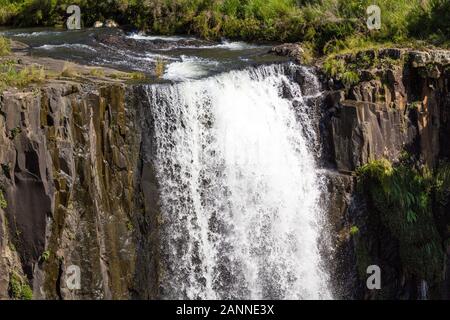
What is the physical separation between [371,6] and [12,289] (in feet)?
36.4

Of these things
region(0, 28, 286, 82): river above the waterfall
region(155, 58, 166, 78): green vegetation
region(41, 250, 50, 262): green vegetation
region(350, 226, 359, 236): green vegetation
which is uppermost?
region(0, 28, 286, 82): river above the waterfall

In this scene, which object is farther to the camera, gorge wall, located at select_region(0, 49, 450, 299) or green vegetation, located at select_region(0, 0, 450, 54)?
green vegetation, located at select_region(0, 0, 450, 54)

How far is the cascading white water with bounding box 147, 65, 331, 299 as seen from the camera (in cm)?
1271

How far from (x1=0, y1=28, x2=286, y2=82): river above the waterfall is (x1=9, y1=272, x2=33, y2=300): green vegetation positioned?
15.5ft

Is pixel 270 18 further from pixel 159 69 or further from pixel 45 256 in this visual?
pixel 45 256

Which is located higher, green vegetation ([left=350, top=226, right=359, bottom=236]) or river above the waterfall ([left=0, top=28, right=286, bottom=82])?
river above the waterfall ([left=0, top=28, right=286, bottom=82])

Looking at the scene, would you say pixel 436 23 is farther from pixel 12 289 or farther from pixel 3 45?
pixel 12 289

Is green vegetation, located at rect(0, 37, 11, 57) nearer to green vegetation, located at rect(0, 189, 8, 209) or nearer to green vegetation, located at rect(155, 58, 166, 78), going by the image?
green vegetation, located at rect(155, 58, 166, 78)

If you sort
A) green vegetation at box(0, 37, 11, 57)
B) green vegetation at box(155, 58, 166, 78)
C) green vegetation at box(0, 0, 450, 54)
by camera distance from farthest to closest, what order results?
green vegetation at box(0, 0, 450, 54) → green vegetation at box(0, 37, 11, 57) → green vegetation at box(155, 58, 166, 78)

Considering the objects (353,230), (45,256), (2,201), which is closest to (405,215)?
(353,230)

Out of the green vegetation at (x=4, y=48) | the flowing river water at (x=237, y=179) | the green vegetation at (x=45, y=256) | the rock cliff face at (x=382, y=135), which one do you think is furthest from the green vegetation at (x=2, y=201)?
the rock cliff face at (x=382, y=135)

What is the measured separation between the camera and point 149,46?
56.9ft

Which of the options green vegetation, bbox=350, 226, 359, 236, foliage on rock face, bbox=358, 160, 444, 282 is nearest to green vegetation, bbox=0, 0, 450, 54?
foliage on rock face, bbox=358, 160, 444, 282

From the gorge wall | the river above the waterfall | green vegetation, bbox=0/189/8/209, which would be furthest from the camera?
the river above the waterfall
